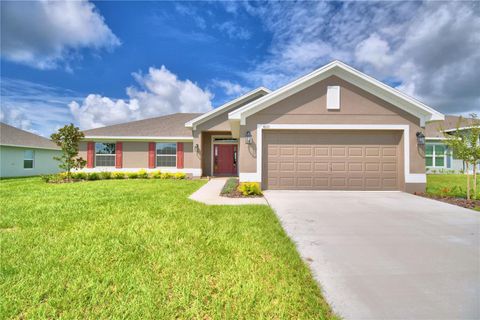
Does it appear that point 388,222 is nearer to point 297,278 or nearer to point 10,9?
point 297,278

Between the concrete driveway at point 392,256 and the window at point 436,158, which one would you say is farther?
the window at point 436,158

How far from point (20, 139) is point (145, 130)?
12809 millimetres

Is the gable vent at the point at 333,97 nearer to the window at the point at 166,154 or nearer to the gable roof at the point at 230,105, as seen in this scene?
the gable roof at the point at 230,105

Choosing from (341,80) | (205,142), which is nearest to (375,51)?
(341,80)

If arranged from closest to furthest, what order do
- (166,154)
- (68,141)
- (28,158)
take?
1. (68,141)
2. (166,154)
3. (28,158)

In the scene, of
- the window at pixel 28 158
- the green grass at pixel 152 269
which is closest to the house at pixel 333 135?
the green grass at pixel 152 269

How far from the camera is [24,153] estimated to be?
18.6m

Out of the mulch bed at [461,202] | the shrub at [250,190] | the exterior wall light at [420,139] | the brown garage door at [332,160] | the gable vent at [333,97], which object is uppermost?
the gable vent at [333,97]

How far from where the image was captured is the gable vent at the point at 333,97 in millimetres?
9211

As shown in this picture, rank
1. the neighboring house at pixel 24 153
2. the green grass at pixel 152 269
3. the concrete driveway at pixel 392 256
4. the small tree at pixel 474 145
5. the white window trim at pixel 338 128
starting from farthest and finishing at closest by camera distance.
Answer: the neighboring house at pixel 24 153 → the white window trim at pixel 338 128 → the small tree at pixel 474 145 → the concrete driveway at pixel 392 256 → the green grass at pixel 152 269

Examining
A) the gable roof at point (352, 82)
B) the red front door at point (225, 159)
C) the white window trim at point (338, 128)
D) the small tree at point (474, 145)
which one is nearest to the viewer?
the small tree at point (474, 145)

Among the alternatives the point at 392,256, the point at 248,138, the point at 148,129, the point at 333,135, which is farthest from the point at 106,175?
the point at 392,256

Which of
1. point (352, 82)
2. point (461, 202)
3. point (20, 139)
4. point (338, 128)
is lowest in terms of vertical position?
point (461, 202)

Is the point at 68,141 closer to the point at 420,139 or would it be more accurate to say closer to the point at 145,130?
the point at 145,130
